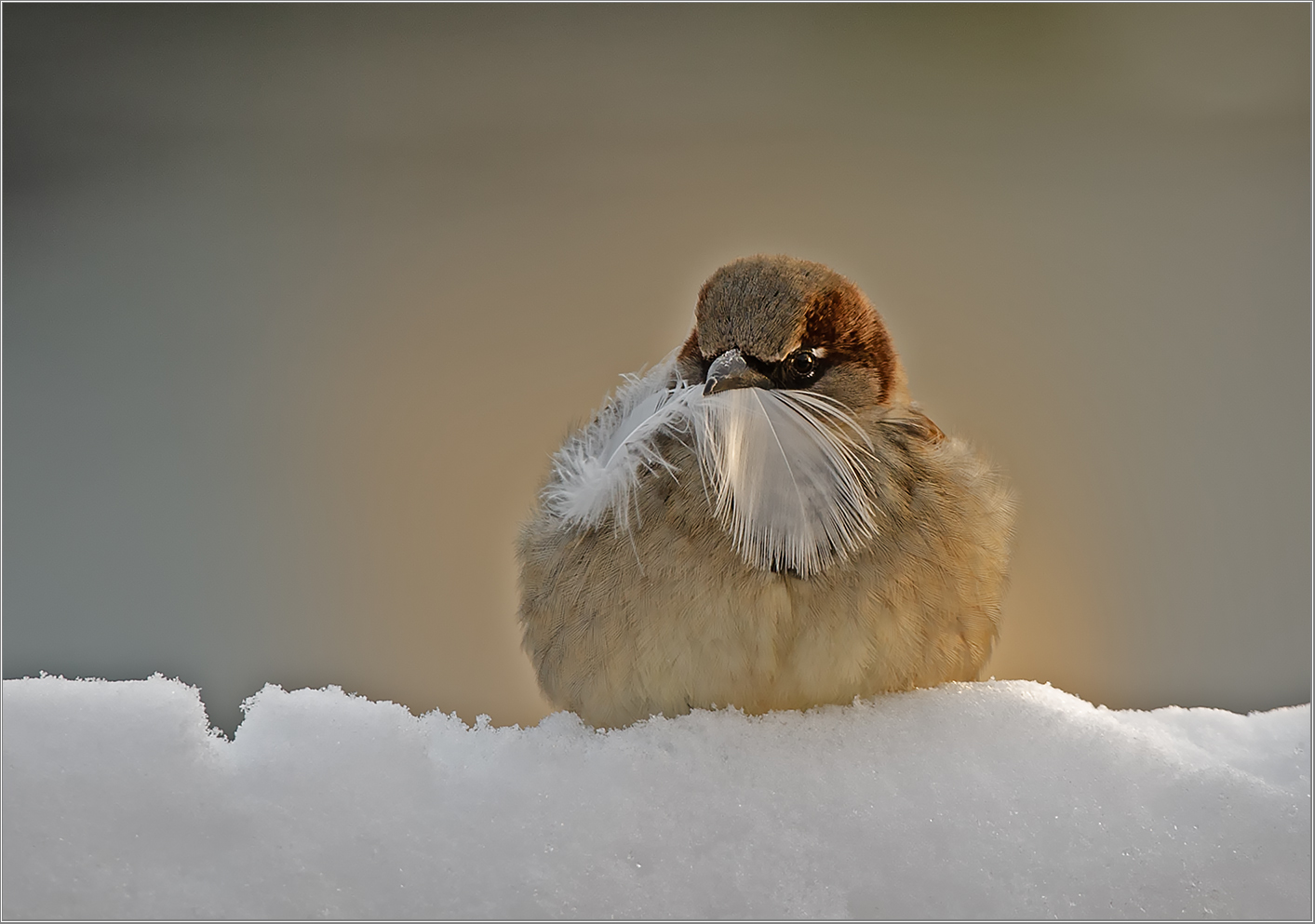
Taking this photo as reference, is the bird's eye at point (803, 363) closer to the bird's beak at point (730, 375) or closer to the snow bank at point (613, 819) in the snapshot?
the bird's beak at point (730, 375)

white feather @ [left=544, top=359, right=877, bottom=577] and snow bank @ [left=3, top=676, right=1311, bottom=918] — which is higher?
white feather @ [left=544, top=359, right=877, bottom=577]

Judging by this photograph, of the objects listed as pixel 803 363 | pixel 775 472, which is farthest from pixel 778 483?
pixel 803 363

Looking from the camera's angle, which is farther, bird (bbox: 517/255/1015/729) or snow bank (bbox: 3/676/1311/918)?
bird (bbox: 517/255/1015/729)

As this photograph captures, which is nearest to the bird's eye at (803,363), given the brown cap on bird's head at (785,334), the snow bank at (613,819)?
the brown cap on bird's head at (785,334)

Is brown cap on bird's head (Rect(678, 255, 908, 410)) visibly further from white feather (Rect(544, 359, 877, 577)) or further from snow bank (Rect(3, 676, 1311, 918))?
snow bank (Rect(3, 676, 1311, 918))

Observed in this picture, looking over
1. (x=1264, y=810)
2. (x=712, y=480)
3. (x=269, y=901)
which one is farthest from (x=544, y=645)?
(x=1264, y=810)

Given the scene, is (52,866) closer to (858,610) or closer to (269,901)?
(269,901)

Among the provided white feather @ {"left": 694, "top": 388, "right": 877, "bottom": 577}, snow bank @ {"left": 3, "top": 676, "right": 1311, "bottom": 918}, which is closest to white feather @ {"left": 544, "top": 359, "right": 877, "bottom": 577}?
white feather @ {"left": 694, "top": 388, "right": 877, "bottom": 577}
